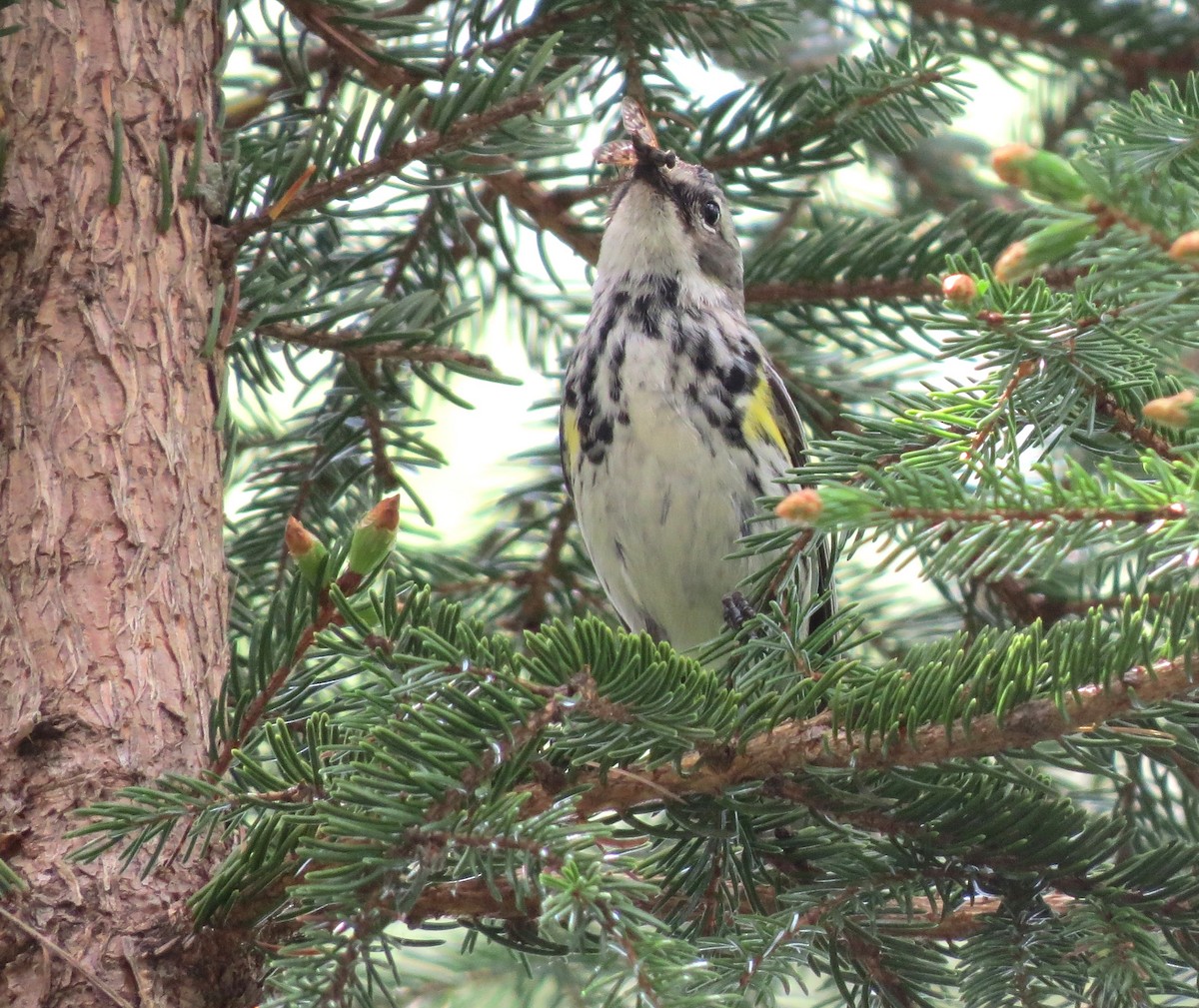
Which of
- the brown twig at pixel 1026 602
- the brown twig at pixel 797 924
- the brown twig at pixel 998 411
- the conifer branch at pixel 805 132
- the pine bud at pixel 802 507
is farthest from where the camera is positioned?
the brown twig at pixel 1026 602

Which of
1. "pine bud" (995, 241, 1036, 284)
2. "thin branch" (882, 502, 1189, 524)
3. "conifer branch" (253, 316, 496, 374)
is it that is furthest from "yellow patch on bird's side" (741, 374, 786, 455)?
"pine bud" (995, 241, 1036, 284)

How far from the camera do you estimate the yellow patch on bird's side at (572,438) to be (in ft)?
9.98

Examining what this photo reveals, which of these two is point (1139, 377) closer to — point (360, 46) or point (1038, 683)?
point (1038, 683)

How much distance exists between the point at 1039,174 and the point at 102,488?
1.30 meters

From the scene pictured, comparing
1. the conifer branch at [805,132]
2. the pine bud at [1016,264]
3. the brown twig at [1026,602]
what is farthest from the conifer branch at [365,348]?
the brown twig at [1026,602]

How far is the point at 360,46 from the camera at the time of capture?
2.34m

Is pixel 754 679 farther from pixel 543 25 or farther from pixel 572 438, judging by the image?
pixel 572 438

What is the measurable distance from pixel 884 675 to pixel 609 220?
6.47 feet

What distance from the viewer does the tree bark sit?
1.52 m

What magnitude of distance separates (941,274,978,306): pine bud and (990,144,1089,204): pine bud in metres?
0.25

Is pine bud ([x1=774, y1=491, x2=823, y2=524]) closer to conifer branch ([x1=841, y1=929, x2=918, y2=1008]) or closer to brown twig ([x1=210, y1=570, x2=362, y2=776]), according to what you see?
brown twig ([x1=210, y1=570, x2=362, y2=776])

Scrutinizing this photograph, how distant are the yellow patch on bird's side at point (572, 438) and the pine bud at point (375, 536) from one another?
5.23ft

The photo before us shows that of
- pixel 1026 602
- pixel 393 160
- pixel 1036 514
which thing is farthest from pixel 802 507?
pixel 1026 602

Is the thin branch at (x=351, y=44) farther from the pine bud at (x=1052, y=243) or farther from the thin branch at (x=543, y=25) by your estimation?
the pine bud at (x=1052, y=243)
